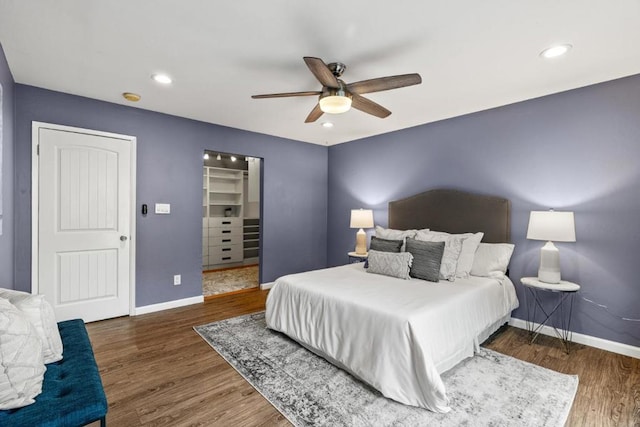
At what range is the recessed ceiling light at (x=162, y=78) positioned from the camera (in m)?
2.71

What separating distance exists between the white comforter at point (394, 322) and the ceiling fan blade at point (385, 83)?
1.64 m

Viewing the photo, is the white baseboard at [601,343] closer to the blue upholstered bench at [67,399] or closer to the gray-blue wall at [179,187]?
the gray-blue wall at [179,187]

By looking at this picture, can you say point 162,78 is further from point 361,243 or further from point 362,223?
point 361,243

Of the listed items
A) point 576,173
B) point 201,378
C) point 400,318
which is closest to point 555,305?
point 576,173

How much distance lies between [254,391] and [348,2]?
259cm

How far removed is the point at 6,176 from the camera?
2.51 meters

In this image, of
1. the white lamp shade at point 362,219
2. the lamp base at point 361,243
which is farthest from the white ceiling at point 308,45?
the lamp base at point 361,243

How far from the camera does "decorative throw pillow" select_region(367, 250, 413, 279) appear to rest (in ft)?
9.96

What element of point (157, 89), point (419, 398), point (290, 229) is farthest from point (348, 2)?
point (290, 229)

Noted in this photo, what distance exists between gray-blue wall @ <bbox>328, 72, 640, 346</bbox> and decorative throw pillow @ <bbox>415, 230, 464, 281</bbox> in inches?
27.8

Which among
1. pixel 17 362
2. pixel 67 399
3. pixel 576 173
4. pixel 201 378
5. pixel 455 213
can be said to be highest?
pixel 576 173

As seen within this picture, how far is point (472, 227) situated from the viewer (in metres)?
3.59

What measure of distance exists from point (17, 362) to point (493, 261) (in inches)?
143

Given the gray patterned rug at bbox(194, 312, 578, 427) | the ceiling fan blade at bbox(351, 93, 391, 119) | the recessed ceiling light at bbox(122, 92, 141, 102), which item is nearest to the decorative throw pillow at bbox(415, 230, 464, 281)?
the gray patterned rug at bbox(194, 312, 578, 427)
